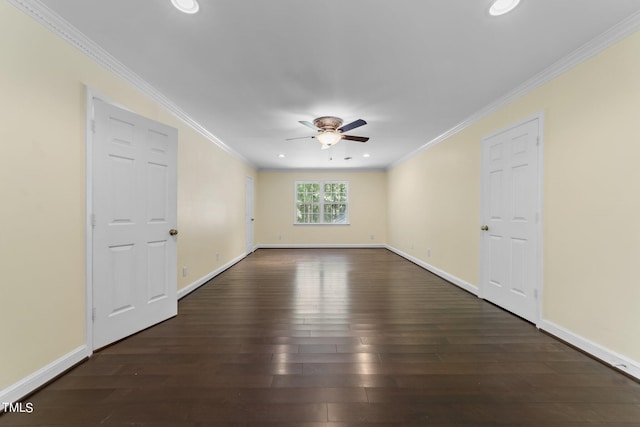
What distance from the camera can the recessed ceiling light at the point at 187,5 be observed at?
60.6 inches

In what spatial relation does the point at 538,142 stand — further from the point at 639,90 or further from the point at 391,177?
the point at 391,177

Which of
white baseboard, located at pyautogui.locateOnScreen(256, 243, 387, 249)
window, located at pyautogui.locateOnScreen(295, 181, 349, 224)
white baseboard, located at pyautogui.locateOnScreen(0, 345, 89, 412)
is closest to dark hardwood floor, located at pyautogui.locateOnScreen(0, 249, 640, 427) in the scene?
white baseboard, located at pyautogui.locateOnScreen(0, 345, 89, 412)

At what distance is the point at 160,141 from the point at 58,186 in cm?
100

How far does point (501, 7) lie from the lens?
1.59 meters

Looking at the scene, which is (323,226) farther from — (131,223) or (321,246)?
(131,223)

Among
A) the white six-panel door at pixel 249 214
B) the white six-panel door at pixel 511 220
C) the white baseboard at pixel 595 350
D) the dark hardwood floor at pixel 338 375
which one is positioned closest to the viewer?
the dark hardwood floor at pixel 338 375

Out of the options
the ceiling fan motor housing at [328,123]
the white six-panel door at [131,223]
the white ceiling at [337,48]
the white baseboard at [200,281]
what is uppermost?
the white ceiling at [337,48]

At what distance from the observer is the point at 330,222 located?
7965 mm

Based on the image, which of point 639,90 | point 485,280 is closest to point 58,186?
point 639,90

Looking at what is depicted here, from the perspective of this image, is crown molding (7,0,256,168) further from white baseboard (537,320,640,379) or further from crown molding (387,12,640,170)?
white baseboard (537,320,640,379)

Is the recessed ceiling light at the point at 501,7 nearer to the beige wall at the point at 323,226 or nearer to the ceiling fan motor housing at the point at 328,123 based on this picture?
the ceiling fan motor housing at the point at 328,123

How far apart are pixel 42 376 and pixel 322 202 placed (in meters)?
6.73

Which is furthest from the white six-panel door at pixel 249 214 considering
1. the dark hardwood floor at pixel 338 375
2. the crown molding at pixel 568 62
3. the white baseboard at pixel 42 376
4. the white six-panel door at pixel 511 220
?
the white six-panel door at pixel 511 220

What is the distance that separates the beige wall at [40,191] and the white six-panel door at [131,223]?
140mm
